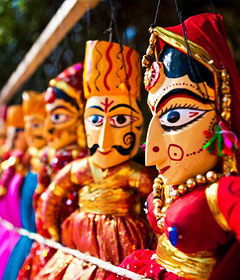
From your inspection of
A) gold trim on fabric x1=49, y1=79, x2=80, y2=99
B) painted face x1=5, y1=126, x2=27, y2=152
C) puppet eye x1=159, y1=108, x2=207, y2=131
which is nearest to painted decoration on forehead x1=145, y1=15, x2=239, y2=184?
puppet eye x1=159, y1=108, x2=207, y2=131

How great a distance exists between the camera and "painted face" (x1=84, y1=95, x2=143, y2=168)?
134 cm

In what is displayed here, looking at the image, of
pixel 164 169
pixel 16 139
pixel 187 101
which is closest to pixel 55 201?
pixel 164 169

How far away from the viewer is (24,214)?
6.05ft

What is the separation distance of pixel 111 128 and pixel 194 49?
18.2 inches

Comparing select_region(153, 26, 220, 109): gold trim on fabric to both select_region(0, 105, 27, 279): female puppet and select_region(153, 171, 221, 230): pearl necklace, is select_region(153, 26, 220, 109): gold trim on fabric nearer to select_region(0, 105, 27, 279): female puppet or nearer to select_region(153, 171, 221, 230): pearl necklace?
select_region(153, 171, 221, 230): pearl necklace

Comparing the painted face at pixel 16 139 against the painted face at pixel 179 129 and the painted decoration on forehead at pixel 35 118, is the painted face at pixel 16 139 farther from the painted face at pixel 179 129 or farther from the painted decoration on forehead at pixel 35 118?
the painted face at pixel 179 129

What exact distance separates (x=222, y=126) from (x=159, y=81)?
0.19 meters

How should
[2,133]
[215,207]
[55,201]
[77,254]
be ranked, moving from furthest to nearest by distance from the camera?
1. [2,133]
2. [55,201]
3. [77,254]
4. [215,207]

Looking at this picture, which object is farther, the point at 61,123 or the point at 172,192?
the point at 61,123

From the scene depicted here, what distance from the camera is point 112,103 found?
1352 millimetres

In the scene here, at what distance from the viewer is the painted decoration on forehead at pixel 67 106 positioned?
1702 millimetres

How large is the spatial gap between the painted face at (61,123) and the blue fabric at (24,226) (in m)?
0.19

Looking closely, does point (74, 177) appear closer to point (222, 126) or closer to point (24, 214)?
point (24, 214)

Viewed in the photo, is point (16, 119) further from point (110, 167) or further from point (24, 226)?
point (110, 167)
